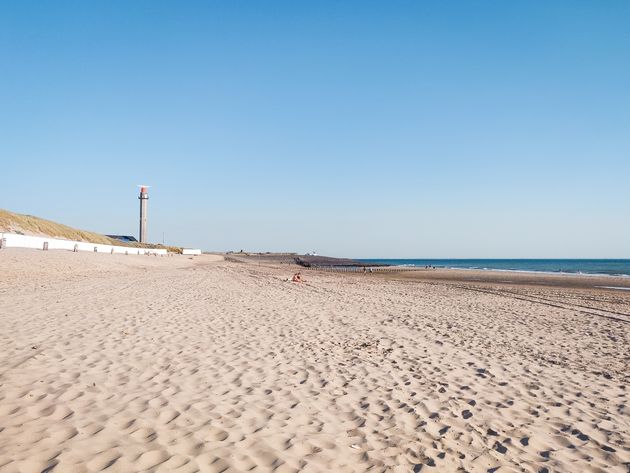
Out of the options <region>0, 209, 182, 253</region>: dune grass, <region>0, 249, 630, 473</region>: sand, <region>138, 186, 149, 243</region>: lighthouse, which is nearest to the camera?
<region>0, 249, 630, 473</region>: sand

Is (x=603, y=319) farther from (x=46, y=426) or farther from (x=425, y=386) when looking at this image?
(x=46, y=426)

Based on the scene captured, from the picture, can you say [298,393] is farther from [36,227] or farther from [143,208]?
[143,208]

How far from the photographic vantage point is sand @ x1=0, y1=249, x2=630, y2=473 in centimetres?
455

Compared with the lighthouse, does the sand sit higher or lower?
lower

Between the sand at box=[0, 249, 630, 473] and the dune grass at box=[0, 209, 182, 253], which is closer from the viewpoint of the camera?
the sand at box=[0, 249, 630, 473]

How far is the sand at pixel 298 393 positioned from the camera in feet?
14.9

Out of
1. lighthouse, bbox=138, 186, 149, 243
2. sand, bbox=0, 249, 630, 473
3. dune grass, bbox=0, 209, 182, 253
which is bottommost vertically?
sand, bbox=0, 249, 630, 473

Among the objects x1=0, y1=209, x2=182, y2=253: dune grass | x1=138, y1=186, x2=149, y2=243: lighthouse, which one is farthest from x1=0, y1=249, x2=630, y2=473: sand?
x1=138, y1=186, x2=149, y2=243: lighthouse

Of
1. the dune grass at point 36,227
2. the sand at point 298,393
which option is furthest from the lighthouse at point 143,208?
the sand at point 298,393

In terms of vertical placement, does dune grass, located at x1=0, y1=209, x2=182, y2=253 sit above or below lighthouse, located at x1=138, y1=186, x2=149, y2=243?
below

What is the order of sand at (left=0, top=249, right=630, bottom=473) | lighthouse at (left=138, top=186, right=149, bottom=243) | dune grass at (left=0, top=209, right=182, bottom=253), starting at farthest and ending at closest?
lighthouse at (left=138, top=186, right=149, bottom=243) → dune grass at (left=0, top=209, right=182, bottom=253) → sand at (left=0, top=249, right=630, bottom=473)

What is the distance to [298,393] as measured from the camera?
21.2 ft

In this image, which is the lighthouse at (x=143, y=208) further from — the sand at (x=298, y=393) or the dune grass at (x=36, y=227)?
the sand at (x=298, y=393)

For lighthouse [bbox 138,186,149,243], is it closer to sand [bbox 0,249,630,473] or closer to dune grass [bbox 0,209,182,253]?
dune grass [bbox 0,209,182,253]
